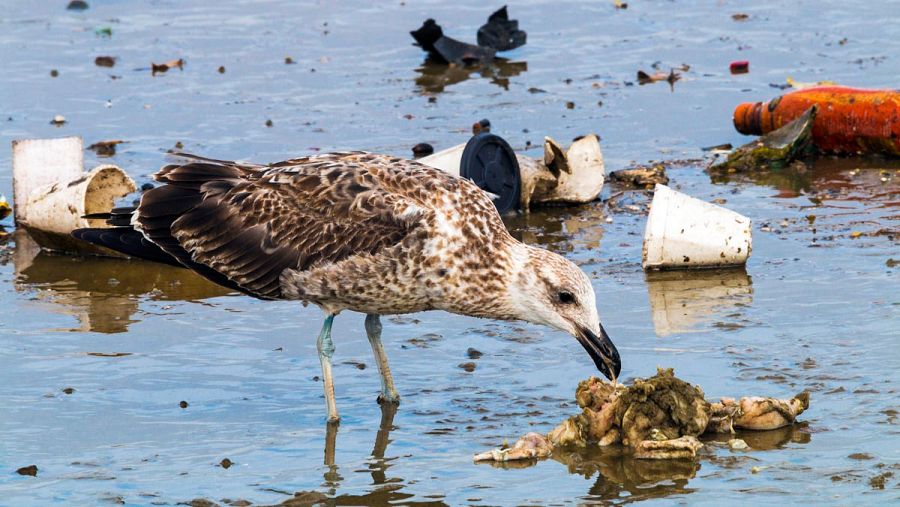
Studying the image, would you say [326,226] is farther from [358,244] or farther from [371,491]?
[371,491]

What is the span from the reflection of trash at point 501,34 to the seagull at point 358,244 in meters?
8.66

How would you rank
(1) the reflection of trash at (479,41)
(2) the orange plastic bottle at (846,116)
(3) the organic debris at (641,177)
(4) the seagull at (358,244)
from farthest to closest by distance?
(1) the reflection of trash at (479,41)
(2) the orange plastic bottle at (846,116)
(3) the organic debris at (641,177)
(4) the seagull at (358,244)

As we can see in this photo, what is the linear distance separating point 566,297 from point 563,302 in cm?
4

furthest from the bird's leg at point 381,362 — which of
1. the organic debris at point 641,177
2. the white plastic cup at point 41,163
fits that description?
the organic debris at point 641,177

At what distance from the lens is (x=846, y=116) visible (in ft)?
39.7

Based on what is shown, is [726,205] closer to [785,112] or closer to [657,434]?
[785,112]

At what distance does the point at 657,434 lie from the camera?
22.2ft

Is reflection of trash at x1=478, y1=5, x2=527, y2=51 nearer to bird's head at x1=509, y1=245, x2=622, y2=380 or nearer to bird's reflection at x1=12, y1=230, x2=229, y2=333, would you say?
bird's reflection at x1=12, y1=230, x2=229, y2=333

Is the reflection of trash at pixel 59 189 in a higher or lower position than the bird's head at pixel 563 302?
higher

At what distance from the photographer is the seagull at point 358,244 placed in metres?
7.34

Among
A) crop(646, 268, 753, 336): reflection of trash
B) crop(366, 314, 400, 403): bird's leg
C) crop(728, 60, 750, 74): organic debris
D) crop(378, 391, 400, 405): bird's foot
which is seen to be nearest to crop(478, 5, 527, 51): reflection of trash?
crop(728, 60, 750, 74): organic debris

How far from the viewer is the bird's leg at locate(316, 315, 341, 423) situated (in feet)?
24.7

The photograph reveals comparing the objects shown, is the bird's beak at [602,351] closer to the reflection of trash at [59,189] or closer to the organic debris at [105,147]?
the reflection of trash at [59,189]

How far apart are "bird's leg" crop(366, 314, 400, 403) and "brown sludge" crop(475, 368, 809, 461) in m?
1.05
